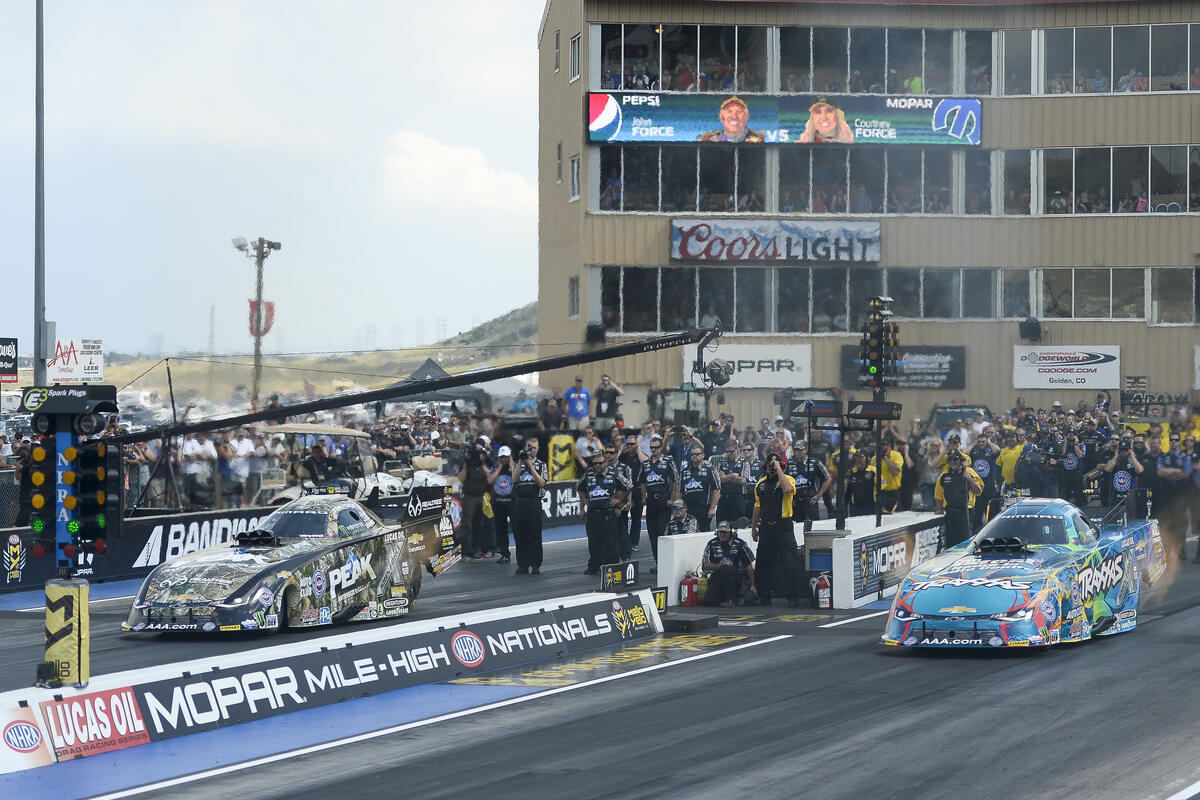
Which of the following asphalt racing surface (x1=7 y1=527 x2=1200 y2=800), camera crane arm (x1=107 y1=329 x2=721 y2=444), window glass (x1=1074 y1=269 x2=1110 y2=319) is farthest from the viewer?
window glass (x1=1074 y1=269 x2=1110 y2=319)

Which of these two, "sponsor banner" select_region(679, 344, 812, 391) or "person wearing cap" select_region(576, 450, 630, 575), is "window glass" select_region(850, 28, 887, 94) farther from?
"person wearing cap" select_region(576, 450, 630, 575)

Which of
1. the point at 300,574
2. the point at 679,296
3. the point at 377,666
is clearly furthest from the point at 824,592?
the point at 679,296

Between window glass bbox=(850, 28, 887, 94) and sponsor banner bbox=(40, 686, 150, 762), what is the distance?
36618 millimetres

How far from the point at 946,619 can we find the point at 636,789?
5887 millimetres

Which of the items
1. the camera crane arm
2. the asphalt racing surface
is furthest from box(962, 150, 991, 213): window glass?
the asphalt racing surface

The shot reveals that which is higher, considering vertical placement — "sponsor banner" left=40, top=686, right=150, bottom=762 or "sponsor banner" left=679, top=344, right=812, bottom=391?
"sponsor banner" left=679, top=344, right=812, bottom=391

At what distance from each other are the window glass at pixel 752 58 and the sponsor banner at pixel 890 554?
24363 mm

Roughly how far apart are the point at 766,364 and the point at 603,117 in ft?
28.0

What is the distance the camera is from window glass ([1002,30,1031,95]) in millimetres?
44875

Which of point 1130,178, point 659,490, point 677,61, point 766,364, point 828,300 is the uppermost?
point 677,61

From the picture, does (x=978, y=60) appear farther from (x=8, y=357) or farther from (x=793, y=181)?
(x=8, y=357)

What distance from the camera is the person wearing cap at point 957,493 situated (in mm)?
21953

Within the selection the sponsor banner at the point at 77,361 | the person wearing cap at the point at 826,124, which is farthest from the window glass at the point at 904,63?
the sponsor banner at the point at 77,361

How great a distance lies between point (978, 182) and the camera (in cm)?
4494
